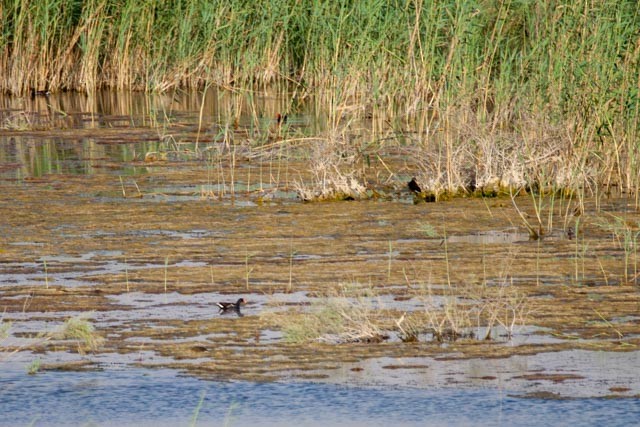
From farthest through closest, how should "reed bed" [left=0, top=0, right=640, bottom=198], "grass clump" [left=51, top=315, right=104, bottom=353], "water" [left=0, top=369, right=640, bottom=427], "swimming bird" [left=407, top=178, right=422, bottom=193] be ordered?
1. "swimming bird" [left=407, top=178, right=422, bottom=193]
2. "reed bed" [left=0, top=0, right=640, bottom=198]
3. "grass clump" [left=51, top=315, right=104, bottom=353]
4. "water" [left=0, top=369, right=640, bottom=427]

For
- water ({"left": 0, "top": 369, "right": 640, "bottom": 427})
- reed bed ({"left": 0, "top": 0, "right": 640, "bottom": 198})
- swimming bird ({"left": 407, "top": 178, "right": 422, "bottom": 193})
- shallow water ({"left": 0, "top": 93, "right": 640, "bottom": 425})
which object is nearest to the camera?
water ({"left": 0, "top": 369, "right": 640, "bottom": 427})

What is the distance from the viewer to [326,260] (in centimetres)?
698

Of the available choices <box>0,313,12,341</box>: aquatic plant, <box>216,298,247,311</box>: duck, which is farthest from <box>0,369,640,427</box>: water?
<box>216,298,247,311</box>: duck

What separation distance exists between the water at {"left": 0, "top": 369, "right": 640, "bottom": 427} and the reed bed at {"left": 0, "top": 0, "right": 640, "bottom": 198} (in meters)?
4.11

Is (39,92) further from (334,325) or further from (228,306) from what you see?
(334,325)

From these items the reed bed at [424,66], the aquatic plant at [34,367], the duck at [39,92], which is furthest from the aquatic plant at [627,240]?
the duck at [39,92]

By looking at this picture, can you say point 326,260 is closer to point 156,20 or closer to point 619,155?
point 619,155

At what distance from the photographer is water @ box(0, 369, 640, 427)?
4.49m

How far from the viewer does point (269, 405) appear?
465cm

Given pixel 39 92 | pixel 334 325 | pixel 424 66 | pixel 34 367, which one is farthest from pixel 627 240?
pixel 39 92

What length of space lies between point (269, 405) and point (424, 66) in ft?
19.0

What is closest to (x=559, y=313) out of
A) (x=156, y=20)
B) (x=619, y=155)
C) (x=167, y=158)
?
(x=619, y=155)

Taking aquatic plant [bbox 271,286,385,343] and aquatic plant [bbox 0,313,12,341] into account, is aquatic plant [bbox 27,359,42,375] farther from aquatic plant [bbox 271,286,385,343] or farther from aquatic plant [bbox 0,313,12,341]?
aquatic plant [bbox 271,286,385,343]

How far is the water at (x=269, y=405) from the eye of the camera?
177 inches
